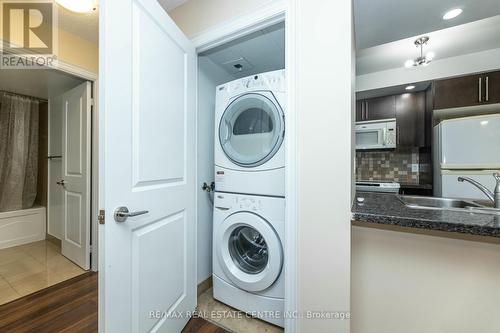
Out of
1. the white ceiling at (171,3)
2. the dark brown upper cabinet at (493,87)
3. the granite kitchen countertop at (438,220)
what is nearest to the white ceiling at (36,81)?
the white ceiling at (171,3)

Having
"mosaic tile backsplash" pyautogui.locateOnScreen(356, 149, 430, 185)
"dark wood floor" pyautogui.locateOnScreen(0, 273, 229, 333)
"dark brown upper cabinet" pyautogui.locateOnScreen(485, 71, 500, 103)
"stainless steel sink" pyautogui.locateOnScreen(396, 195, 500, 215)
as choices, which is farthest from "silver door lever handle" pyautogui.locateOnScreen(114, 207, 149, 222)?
"dark brown upper cabinet" pyautogui.locateOnScreen(485, 71, 500, 103)

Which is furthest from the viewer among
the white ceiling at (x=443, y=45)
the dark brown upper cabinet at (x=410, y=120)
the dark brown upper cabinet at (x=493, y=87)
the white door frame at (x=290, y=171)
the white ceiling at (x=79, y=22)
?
the dark brown upper cabinet at (x=410, y=120)

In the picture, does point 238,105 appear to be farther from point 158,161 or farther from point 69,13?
point 69,13

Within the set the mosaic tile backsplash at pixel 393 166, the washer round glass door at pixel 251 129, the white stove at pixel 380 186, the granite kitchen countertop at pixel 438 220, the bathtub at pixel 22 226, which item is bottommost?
the bathtub at pixel 22 226

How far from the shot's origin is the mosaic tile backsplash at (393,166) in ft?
9.02

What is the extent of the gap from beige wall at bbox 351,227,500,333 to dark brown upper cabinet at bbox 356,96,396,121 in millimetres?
2293

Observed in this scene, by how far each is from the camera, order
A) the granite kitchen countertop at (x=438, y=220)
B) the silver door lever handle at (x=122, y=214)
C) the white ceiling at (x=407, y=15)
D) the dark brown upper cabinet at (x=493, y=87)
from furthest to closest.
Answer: the dark brown upper cabinet at (x=493, y=87), the white ceiling at (x=407, y=15), the silver door lever handle at (x=122, y=214), the granite kitchen countertop at (x=438, y=220)

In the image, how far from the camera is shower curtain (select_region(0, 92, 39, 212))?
2611 millimetres

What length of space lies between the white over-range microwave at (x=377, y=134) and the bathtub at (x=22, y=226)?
14.3ft

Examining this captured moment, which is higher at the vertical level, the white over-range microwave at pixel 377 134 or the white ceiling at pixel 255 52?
the white ceiling at pixel 255 52

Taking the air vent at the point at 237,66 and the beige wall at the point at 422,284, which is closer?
the beige wall at the point at 422,284

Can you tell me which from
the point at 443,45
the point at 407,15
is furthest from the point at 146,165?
the point at 443,45

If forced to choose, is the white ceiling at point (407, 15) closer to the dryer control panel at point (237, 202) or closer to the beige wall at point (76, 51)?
the dryer control panel at point (237, 202)

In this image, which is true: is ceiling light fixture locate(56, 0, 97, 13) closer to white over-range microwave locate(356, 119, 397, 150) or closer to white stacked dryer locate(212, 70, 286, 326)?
white stacked dryer locate(212, 70, 286, 326)
